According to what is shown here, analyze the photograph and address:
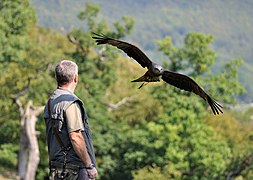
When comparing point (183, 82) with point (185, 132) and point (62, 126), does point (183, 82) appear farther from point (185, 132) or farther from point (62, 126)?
point (185, 132)

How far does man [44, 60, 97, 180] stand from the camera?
236 inches

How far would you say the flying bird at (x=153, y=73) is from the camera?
351 inches

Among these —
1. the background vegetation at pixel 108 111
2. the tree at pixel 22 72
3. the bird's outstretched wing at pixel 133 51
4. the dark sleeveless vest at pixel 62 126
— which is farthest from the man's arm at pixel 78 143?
the tree at pixel 22 72

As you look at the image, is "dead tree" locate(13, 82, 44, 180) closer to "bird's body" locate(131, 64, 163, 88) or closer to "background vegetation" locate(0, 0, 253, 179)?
"background vegetation" locate(0, 0, 253, 179)

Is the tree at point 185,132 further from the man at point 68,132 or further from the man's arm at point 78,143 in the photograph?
the man's arm at point 78,143

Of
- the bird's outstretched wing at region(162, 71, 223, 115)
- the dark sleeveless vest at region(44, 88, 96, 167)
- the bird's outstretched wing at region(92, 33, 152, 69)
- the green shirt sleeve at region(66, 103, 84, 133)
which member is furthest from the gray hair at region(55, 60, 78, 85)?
the bird's outstretched wing at region(162, 71, 223, 115)

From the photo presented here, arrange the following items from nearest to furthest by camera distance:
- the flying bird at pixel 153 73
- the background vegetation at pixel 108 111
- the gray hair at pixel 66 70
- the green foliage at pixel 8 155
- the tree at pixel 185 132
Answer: the gray hair at pixel 66 70
the flying bird at pixel 153 73
the background vegetation at pixel 108 111
the tree at pixel 185 132
the green foliage at pixel 8 155

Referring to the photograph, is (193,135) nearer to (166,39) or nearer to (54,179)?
(166,39)

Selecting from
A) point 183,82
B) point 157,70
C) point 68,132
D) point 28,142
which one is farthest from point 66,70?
point 28,142

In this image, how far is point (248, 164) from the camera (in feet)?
103

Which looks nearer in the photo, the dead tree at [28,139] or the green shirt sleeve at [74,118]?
the green shirt sleeve at [74,118]

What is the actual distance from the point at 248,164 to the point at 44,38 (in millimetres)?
44550

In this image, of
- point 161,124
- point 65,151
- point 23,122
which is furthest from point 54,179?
point 161,124

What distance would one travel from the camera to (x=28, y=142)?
30766mm
